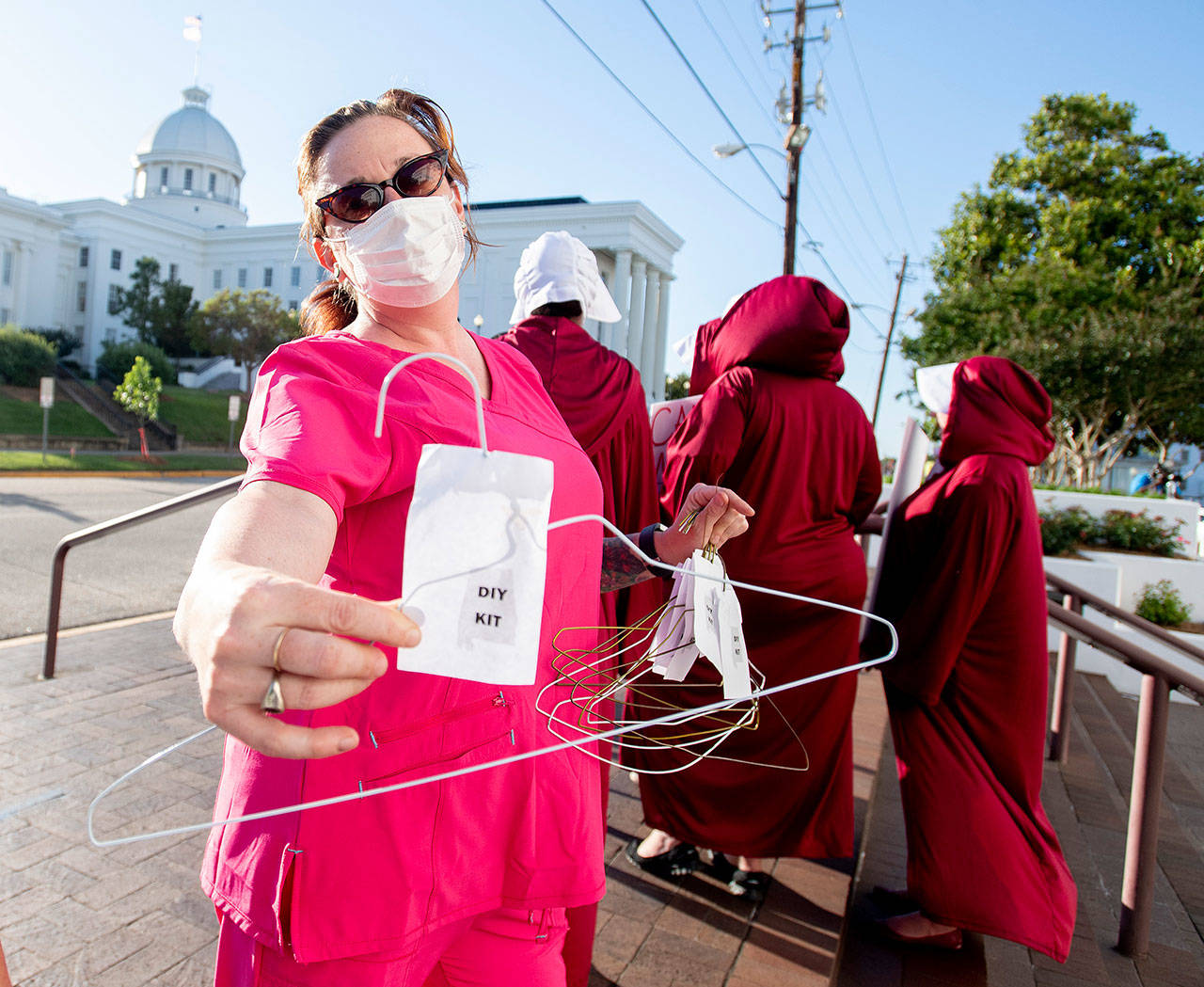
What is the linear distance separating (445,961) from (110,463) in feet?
91.4

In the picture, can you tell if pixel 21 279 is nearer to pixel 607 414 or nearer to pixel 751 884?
pixel 607 414

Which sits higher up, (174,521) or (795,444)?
(795,444)

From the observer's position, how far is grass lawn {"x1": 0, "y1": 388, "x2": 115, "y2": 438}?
2938cm

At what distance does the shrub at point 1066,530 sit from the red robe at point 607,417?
660 centimetres

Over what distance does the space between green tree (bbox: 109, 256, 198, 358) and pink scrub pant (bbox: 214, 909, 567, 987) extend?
59.1 m

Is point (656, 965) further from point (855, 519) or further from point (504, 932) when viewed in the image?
point (855, 519)

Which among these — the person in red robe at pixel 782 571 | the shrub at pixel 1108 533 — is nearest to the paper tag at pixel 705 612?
the person in red robe at pixel 782 571

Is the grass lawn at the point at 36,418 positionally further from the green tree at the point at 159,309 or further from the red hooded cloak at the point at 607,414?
the red hooded cloak at the point at 607,414

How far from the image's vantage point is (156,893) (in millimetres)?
2660

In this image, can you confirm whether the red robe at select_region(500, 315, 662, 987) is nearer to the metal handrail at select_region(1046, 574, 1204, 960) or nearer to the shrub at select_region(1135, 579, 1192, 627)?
the metal handrail at select_region(1046, 574, 1204, 960)

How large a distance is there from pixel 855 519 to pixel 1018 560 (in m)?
0.64

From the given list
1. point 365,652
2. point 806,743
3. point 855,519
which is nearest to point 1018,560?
point 855,519

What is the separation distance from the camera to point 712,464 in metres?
2.92

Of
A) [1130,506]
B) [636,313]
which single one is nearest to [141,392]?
[1130,506]
